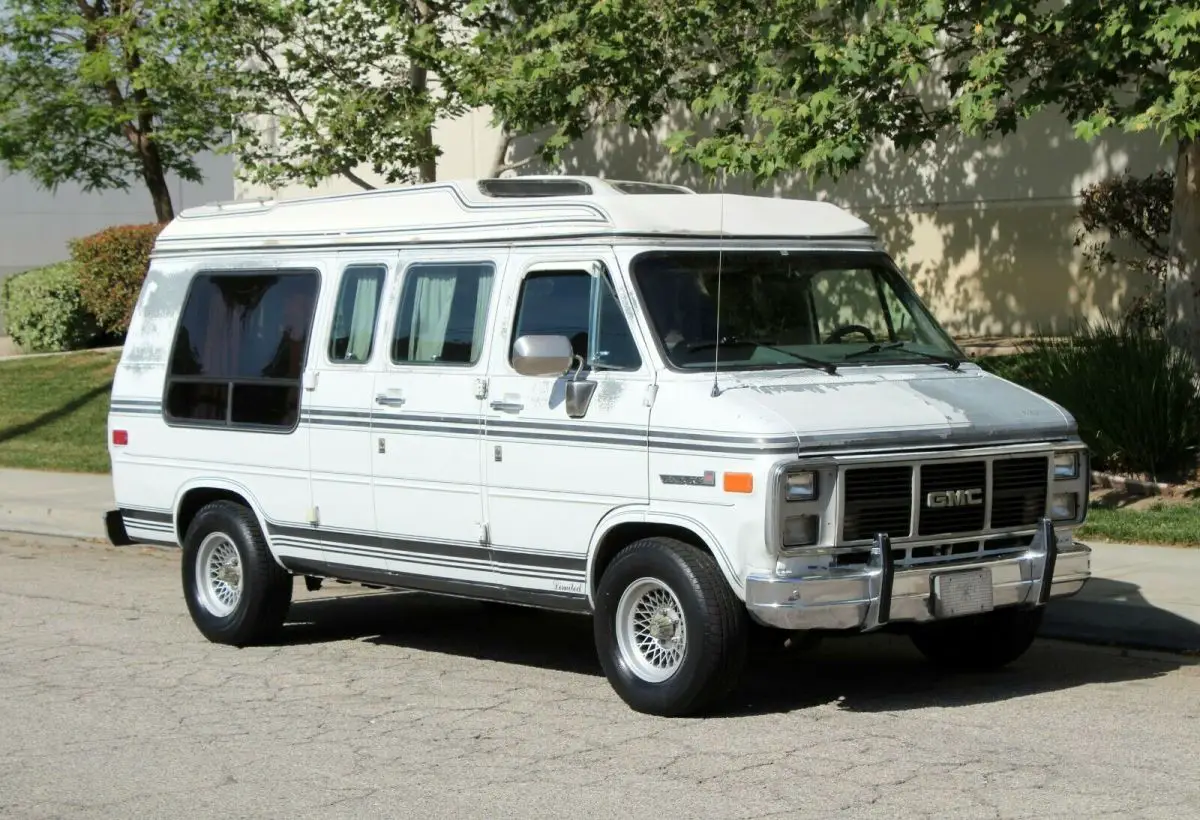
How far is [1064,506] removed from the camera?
333 inches

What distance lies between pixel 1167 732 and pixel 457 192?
4.28 m

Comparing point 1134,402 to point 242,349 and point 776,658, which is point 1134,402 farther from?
point 242,349

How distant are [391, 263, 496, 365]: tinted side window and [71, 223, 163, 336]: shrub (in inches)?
751

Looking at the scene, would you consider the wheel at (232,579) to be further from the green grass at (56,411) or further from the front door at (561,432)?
the green grass at (56,411)

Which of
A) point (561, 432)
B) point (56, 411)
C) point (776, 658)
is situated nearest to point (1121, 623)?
point (776, 658)

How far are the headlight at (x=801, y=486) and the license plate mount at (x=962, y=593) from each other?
0.71m

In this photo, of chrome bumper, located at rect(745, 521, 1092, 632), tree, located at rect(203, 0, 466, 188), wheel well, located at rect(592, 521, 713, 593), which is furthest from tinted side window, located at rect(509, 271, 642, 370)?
tree, located at rect(203, 0, 466, 188)

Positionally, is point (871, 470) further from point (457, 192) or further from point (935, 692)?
point (457, 192)

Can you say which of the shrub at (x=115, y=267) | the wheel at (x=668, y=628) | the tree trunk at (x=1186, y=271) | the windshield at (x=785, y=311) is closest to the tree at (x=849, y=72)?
the tree trunk at (x=1186, y=271)

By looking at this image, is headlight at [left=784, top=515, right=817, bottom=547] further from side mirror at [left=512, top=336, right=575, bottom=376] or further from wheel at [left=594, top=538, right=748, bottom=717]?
side mirror at [left=512, top=336, right=575, bottom=376]

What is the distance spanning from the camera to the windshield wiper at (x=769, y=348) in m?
8.27

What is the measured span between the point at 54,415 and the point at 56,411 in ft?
0.75

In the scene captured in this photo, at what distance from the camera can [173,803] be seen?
22.1 feet

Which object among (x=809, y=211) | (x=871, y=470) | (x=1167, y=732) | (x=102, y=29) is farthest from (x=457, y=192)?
(x=102, y=29)
